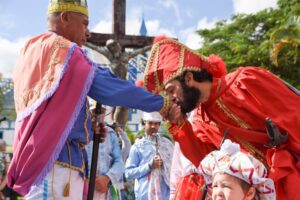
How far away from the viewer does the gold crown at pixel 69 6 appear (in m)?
3.93

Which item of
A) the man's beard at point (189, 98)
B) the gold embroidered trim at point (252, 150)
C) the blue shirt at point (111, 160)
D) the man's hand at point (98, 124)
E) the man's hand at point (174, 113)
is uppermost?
the man's beard at point (189, 98)

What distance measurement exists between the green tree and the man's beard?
15.4 m

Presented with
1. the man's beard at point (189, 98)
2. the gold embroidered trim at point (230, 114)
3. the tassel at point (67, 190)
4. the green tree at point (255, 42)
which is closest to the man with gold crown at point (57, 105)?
the tassel at point (67, 190)

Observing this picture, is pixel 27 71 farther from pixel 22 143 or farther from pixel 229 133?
pixel 229 133

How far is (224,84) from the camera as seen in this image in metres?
3.99

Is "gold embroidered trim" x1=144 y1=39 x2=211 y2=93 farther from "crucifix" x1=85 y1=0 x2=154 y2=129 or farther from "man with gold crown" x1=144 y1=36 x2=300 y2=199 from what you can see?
"crucifix" x1=85 y1=0 x2=154 y2=129

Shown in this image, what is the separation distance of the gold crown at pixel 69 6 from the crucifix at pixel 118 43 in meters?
7.28

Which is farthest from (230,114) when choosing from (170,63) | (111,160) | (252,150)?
(111,160)

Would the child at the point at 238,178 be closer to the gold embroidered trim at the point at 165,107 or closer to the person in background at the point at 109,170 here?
the gold embroidered trim at the point at 165,107

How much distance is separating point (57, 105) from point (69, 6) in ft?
2.53

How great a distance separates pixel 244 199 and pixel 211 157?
13.4 inches

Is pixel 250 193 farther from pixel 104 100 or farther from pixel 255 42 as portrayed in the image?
pixel 255 42

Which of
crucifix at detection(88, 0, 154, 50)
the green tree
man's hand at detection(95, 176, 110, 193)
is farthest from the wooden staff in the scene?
the green tree

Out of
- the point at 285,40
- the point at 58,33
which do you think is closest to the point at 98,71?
the point at 58,33
